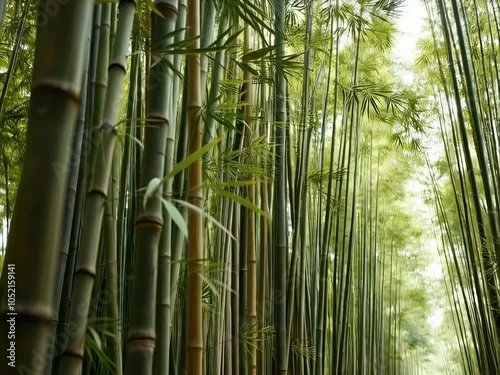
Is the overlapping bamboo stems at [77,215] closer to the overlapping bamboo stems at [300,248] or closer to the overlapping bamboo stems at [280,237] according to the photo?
the overlapping bamboo stems at [280,237]

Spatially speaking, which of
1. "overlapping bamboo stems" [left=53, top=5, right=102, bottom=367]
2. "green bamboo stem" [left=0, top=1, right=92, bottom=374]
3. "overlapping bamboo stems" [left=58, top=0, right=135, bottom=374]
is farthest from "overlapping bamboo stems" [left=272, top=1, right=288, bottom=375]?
"green bamboo stem" [left=0, top=1, right=92, bottom=374]

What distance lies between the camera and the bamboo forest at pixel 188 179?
27.6 inches

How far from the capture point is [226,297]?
7.47ft

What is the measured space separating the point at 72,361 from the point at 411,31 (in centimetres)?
436

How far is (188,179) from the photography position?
130 centimetres

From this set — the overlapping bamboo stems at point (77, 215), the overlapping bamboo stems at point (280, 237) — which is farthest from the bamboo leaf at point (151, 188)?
the overlapping bamboo stems at point (280, 237)

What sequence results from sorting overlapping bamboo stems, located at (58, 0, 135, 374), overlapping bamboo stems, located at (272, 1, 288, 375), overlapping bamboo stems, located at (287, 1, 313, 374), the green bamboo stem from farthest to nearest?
overlapping bamboo stems, located at (287, 1, 313, 374) → overlapping bamboo stems, located at (272, 1, 288, 375) → overlapping bamboo stems, located at (58, 0, 135, 374) → the green bamboo stem

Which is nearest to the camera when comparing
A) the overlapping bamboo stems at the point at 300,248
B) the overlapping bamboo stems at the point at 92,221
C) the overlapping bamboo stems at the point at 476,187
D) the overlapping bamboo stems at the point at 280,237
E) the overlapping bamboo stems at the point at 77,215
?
the overlapping bamboo stems at the point at 92,221

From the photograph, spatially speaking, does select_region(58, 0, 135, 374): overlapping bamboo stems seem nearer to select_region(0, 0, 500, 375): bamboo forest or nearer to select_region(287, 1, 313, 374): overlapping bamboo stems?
select_region(0, 0, 500, 375): bamboo forest

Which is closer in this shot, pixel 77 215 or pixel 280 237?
pixel 77 215

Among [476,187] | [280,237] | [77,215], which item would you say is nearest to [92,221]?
[77,215]

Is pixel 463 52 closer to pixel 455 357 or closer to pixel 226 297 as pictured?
pixel 226 297

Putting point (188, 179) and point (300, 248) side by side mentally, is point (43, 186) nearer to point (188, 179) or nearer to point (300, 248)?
point (188, 179)

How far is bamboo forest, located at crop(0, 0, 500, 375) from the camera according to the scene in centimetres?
70
